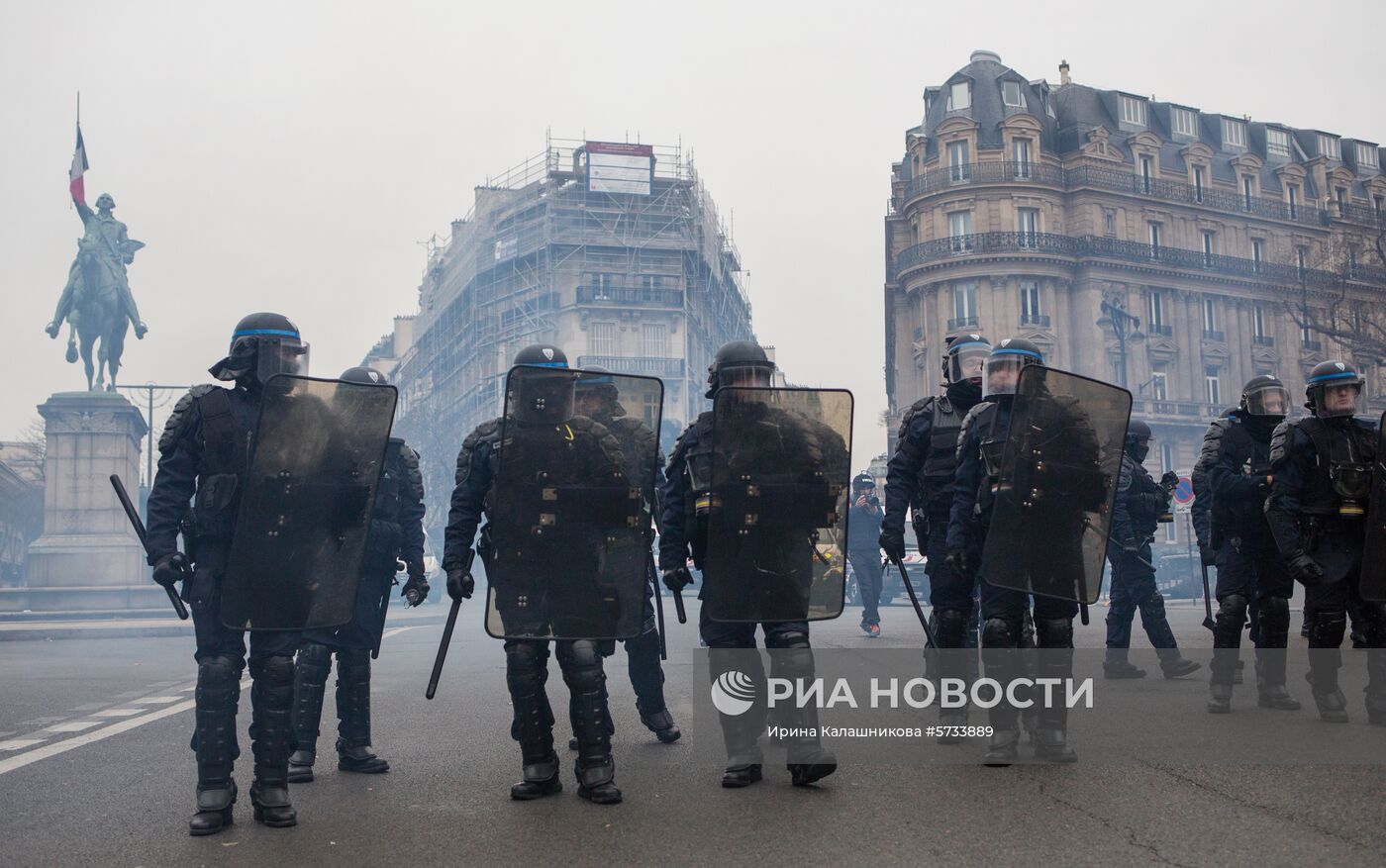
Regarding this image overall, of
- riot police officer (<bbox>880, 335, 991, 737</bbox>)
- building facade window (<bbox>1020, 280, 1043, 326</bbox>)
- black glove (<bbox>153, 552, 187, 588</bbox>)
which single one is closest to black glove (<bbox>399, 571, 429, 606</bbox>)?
black glove (<bbox>153, 552, 187, 588</bbox>)

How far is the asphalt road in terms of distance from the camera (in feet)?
13.8

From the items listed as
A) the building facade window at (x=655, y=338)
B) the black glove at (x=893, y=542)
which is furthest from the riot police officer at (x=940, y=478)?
the building facade window at (x=655, y=338)

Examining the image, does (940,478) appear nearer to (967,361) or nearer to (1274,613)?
(967,361)

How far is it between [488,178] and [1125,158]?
30212mm

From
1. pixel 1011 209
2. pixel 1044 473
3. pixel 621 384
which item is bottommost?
pixel 1044 473

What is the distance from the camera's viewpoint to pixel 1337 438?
269 inches

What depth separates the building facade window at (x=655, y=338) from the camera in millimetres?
63844

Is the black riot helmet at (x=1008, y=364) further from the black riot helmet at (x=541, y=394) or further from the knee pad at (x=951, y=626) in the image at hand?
the black riot helmet at (x=541, y=394)

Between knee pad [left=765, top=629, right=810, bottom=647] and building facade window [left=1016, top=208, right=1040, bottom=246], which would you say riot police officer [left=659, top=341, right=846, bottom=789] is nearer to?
knee pad [left=765, top=629, right=810, bottom=647]

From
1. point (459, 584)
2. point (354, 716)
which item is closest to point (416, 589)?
point (354, 716)

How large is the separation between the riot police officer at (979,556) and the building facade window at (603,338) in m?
57.0

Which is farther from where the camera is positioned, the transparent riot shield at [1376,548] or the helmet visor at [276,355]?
the transparent riot shield at [1376,548]

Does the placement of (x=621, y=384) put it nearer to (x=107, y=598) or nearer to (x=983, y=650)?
(x=983, y=650)

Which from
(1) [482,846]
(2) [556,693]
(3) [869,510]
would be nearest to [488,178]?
(3) [869,510]
